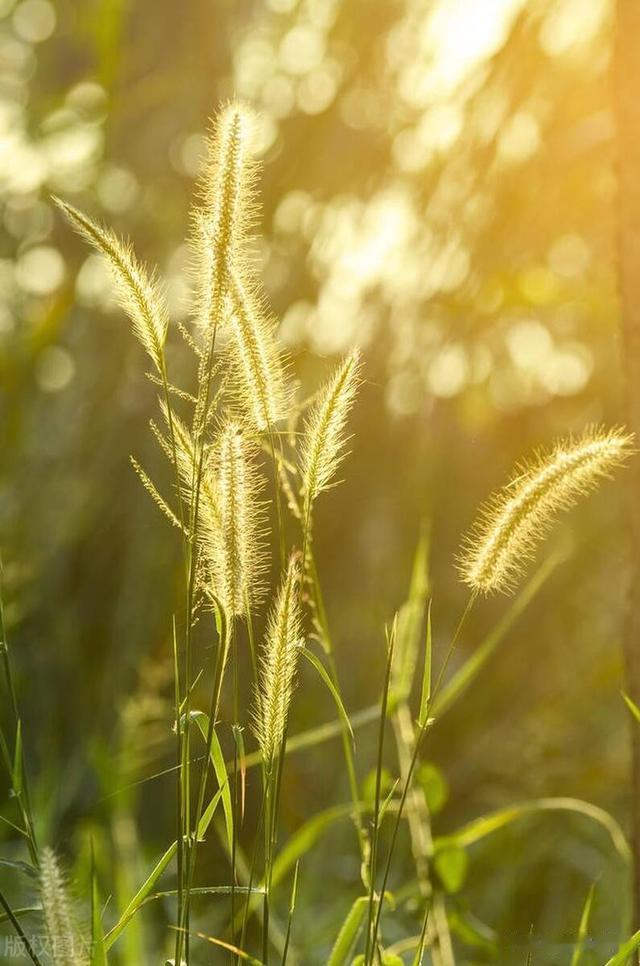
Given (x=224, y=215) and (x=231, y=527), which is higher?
(x=224, y=215)

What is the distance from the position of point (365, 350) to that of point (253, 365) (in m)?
1.48

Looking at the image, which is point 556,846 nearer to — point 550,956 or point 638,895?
point 550,956

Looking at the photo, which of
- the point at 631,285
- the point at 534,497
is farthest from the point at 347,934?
the point at 631,285

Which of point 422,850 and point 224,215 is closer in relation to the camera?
point 224,215

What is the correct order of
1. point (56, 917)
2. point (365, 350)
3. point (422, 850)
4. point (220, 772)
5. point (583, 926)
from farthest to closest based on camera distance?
point (365, 350) → point (422, 850) → point (583, 926) → point (220, 772) → point (56, 917)

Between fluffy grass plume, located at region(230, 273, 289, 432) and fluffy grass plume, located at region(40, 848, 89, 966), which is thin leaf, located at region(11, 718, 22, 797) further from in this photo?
fluffy grass plume, located at region(230, 273, 289, 432)

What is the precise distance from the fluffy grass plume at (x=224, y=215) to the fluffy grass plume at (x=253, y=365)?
44 mm

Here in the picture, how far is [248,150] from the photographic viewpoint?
2.87 feet

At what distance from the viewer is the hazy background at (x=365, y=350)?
235 centimetres

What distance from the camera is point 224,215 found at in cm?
86

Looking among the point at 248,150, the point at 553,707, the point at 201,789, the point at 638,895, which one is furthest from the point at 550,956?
the point at 553,707

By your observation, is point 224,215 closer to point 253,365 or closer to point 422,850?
point 253,365

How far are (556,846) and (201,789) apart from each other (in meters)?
2.03

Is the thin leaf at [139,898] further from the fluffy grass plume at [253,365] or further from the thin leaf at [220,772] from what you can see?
the fluffy grass plume at [253,365]
